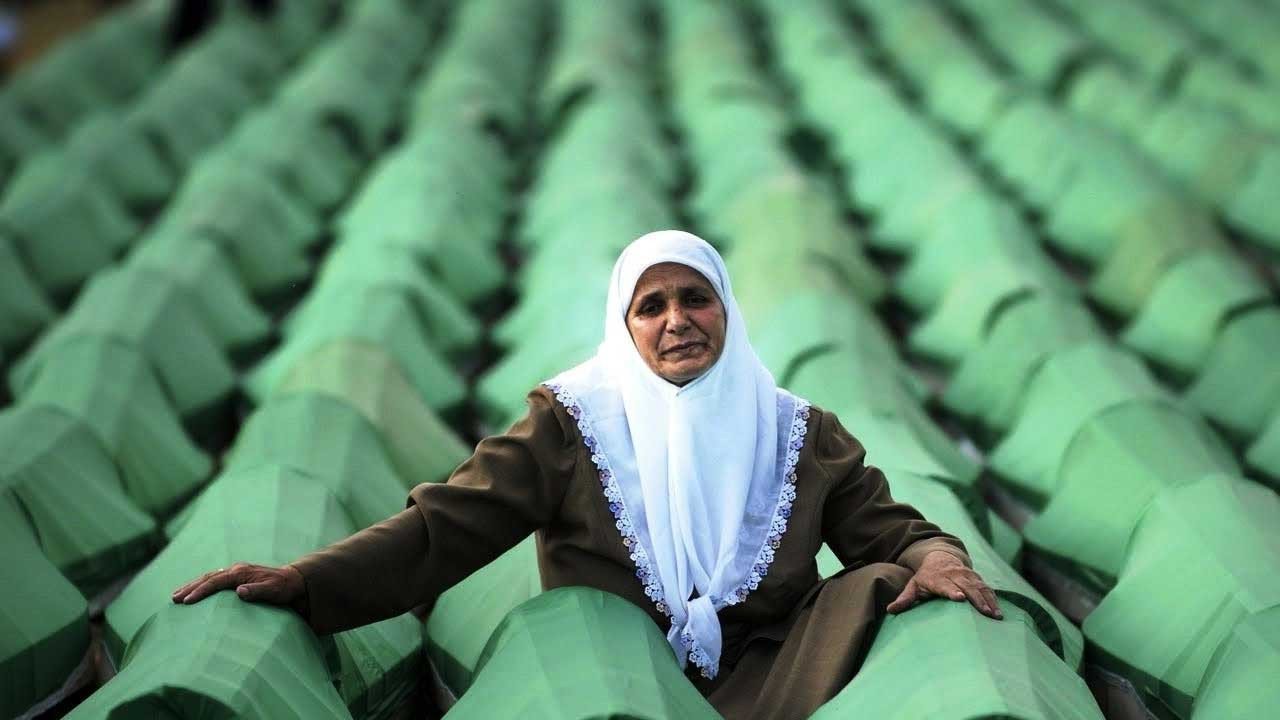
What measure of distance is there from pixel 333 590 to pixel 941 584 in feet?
2.27

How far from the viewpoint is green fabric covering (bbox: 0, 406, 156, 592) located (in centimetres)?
228

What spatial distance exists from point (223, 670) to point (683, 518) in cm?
55

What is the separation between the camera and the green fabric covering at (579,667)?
150 centimetres

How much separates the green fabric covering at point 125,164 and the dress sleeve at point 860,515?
376cm

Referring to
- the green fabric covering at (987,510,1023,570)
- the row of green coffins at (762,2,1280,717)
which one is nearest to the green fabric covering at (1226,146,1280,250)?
the row of green coffins at (762,2,1280,717)

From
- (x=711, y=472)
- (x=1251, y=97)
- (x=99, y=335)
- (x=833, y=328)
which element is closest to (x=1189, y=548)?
(x=711, y=472)

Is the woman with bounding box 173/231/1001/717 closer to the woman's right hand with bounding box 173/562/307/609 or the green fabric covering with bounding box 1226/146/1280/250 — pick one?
the woman's right hand with bounding box 173/562/307/609

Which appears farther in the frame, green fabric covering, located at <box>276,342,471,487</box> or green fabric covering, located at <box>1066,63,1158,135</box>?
green fabric covering, located at <box>1066,63,1158,135</box>

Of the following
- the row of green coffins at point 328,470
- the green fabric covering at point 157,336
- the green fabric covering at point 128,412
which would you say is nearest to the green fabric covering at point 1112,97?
the row of green coffins at point 328,470

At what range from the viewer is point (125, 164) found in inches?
201

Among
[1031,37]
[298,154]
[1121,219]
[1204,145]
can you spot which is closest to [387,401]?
[1121,219]

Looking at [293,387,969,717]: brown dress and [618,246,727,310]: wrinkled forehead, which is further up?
[618,246,727,310]: wrinkled forehead

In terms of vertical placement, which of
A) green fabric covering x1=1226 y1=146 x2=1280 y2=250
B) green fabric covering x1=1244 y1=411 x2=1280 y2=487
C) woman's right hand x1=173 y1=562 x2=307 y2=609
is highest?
woman's right hand x1=173 y1=562 x2=307 y2=609

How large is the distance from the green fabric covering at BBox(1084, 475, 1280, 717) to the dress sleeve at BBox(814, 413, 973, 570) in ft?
1.23
